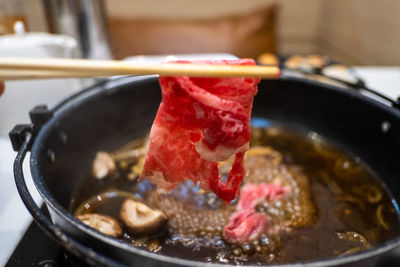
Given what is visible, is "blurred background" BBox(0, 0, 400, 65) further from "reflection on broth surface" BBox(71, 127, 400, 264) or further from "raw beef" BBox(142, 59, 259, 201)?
"raw beef" BBox(142, 59, 259, 201)

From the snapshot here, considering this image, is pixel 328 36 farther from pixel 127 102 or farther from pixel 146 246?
pixel 146 246

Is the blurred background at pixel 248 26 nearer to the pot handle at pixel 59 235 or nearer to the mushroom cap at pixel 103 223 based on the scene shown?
the mushroom cap at pixel 103 223

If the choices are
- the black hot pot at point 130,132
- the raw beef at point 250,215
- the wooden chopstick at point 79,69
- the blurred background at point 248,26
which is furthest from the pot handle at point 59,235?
the blurred background at point 248,26

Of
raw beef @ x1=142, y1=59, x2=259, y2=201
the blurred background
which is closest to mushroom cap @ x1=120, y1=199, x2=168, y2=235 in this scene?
raw beef @ x1=142, y1=59, x2=259, y2=201

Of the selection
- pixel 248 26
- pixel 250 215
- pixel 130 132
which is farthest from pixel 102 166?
pixel 248 26

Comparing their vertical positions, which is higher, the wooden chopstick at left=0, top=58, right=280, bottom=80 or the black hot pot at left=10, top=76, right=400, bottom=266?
the wooden chopstick at left=0, top=58, right=280, bottom=80

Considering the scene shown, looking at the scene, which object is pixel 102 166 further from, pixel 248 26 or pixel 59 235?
pixel 248 26

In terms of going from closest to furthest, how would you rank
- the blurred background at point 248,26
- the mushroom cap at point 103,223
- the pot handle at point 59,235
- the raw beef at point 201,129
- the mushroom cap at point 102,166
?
1. the pot handle at point 59,235
2. the raw beef at point 201,129
3. the mushroom cap at point 103,223
4. the mushroom cap at point 102,166
5. the blurred background at point 248,26

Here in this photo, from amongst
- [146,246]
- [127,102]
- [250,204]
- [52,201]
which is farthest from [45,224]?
[127,102]
